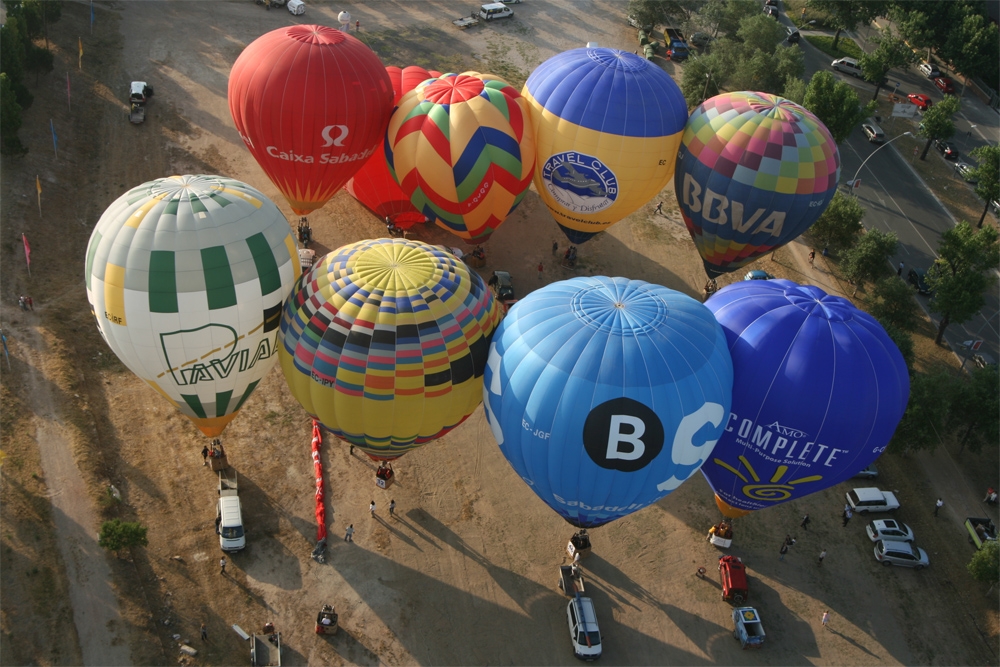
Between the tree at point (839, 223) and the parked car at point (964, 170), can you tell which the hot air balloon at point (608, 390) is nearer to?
the tree at point (839, 223)

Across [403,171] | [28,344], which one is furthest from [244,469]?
[403,171]

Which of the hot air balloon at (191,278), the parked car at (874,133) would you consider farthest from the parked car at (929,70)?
the hot air balloon at (191,278)

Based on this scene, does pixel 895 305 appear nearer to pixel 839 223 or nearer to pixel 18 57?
pixel 839 223

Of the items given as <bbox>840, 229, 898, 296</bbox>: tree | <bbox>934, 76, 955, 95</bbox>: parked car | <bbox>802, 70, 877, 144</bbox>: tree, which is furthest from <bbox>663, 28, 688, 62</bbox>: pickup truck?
<bbox>840, 229, 898, 296</bbox>: tree

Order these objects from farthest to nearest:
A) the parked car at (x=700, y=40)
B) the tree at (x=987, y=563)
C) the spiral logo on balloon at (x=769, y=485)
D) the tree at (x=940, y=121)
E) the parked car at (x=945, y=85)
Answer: the parked car at (x=700, y=40)
the parked car at (x=945, y=85)
the tree at (x=940, y=121)
the tree at (x=987, y=563)
the spiral logo on balloon at (x=769, y=485)

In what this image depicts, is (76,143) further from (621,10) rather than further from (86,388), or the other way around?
(621,10)
